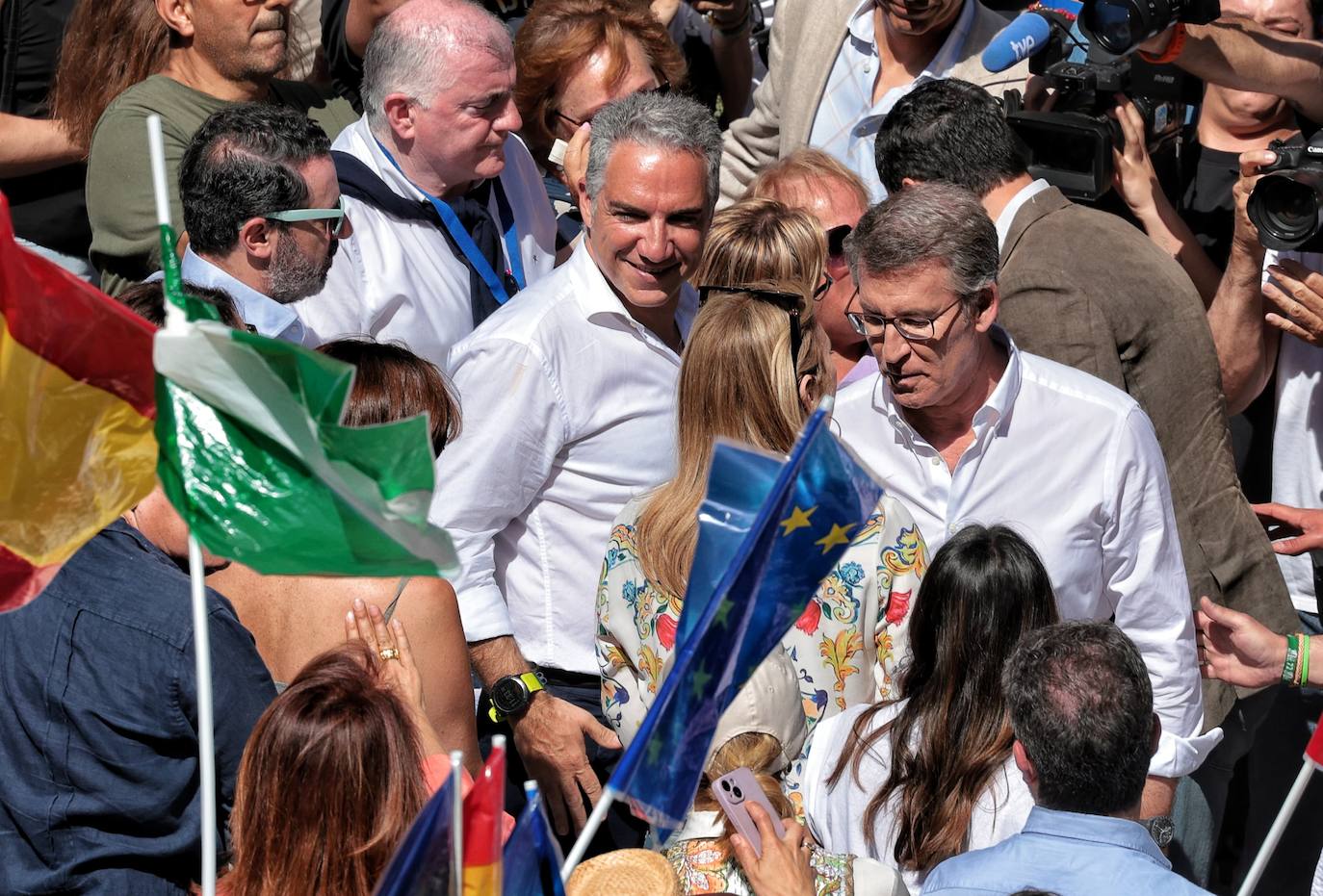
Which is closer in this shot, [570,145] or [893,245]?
[893,245]

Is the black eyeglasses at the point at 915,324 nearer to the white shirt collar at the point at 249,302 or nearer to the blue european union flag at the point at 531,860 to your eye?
the white shirt collar at the point at 249,302

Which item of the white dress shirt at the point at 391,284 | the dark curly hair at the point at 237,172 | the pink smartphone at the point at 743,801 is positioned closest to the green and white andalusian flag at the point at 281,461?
the pink smartphone at the point at 743,801

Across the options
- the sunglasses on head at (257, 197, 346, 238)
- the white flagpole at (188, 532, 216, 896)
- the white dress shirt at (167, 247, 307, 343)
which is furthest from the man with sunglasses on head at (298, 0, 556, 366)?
the white flagpole at (188, 532, 216, 896)

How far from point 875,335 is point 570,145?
1638 millimetres

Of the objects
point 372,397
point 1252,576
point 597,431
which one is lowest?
point 1252,576

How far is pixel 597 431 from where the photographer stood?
161 inches

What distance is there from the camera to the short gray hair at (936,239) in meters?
3.77

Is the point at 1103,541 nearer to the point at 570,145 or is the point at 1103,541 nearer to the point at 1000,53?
the point at 1000,53

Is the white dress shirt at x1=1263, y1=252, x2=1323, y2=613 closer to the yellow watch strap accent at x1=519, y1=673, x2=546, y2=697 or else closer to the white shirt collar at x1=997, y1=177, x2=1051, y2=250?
the white shirt collar at x1=997, y1=177, x2=1051, y2=250

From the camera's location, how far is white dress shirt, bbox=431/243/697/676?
12.9 feet

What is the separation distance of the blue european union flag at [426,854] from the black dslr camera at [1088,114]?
10.9 ft

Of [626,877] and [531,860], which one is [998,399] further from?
[531,860]

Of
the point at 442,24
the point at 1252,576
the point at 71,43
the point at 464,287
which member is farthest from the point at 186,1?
the point at 1252,576

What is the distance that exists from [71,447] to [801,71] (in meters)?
4.18
